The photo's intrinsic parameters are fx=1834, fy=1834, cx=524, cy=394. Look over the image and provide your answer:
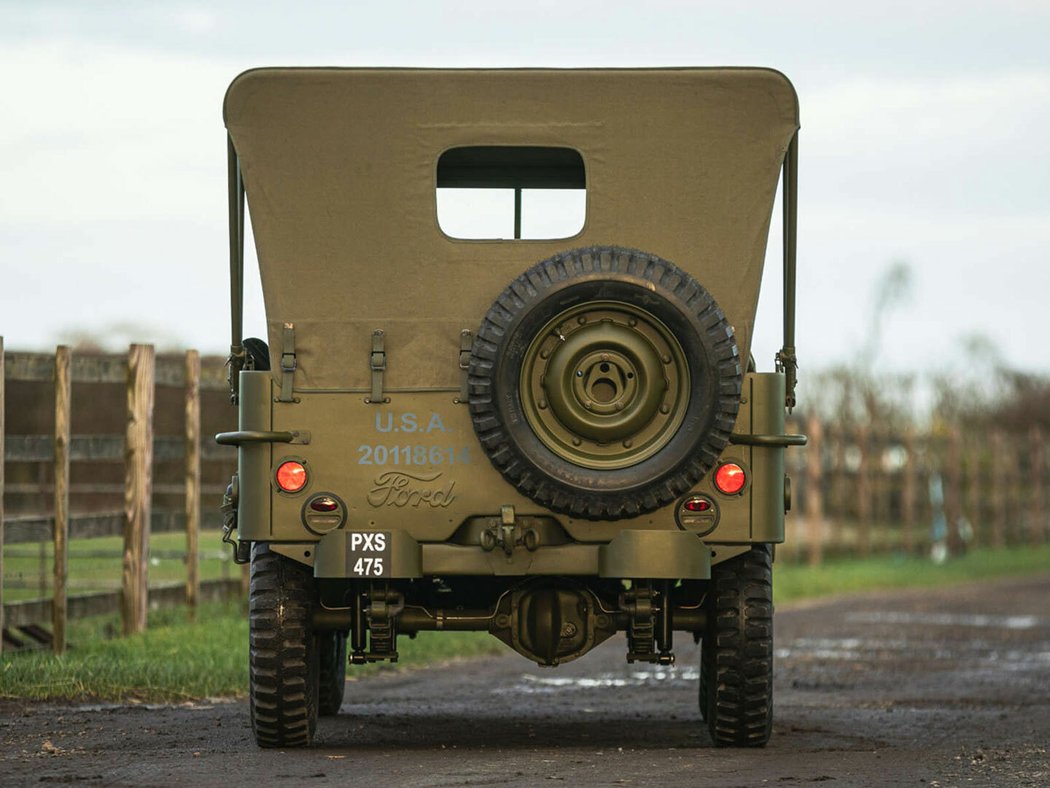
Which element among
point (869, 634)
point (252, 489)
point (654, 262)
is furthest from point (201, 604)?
point (654, 262)

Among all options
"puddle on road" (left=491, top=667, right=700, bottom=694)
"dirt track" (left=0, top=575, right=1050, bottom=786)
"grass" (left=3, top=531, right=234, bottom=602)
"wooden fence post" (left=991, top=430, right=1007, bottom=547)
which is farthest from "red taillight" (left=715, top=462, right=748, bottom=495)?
"wooden fence post" (left=991, top=430, right=1007, bottom=547)

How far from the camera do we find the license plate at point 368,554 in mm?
7930

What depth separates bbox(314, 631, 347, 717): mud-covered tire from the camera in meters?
9.88

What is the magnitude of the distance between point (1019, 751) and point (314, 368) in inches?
145

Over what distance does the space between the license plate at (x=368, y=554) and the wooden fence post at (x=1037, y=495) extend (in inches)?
1359

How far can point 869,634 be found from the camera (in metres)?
17.0

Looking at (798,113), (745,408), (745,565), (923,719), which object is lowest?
(923,719)

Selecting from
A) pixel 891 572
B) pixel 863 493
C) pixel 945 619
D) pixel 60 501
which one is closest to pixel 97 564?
pixel 60 501

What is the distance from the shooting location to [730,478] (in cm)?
805

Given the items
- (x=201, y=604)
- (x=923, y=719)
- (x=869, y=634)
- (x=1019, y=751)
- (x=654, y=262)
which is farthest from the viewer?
(x=869, y=634)

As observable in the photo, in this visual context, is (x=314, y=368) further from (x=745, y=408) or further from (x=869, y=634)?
(x=869, y=634)

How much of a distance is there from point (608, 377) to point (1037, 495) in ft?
113

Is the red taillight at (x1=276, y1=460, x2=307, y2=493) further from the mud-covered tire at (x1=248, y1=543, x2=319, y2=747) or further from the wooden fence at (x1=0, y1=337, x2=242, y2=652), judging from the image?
the wooden fence at (x1=0, y1=337, x2=242, y2=652)

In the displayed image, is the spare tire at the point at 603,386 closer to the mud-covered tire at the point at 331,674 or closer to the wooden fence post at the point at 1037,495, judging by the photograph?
the mud-covered tire at the point at 331,674
